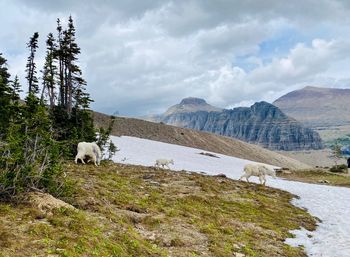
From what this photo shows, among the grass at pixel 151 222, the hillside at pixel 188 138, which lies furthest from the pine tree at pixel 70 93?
the hillside at pixel 188 138

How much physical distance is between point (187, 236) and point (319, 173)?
175 feet

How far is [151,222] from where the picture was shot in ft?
46.9

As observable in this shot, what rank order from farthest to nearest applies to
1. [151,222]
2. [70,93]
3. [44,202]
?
[70,93]
[151,222]
[44,202]

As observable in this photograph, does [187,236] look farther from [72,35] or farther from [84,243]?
[72,35]

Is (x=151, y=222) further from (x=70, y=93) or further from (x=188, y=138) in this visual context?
(x=188, y=138)

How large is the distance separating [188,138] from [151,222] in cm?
12871

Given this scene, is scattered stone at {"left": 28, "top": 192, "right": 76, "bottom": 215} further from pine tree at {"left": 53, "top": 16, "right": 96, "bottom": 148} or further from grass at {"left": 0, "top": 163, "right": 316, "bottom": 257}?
pine tree at {"left": 53, "top": 16, "right": 96, "bottom": 148}

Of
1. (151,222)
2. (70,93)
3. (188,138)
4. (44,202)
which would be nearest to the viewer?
(44,202)

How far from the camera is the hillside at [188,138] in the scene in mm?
129375

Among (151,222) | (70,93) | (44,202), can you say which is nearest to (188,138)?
(70,93)

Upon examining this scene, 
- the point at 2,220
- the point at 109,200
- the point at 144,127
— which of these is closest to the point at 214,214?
the point at 109,200

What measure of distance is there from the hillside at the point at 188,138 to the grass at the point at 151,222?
10039 cm

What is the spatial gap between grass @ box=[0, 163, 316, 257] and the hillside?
100 meters

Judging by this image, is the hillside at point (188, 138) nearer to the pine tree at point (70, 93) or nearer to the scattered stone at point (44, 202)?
the pine tree at point (70, 93)
